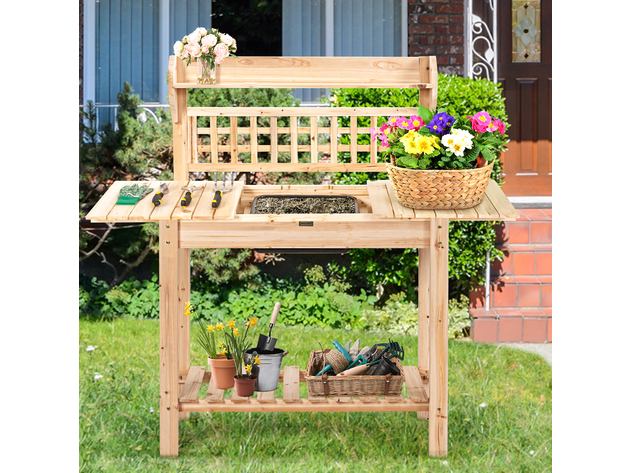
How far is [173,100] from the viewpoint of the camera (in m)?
3.72

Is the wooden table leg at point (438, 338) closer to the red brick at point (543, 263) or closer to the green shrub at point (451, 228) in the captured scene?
the green shrub at point (451, 228)

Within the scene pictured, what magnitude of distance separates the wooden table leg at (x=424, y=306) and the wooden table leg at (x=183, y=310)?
1.17 m

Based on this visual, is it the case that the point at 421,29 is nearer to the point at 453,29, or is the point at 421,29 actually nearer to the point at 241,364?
the point at 453,29

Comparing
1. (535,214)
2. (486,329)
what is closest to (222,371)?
(486,329)

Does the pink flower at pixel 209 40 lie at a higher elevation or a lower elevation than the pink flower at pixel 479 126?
higher

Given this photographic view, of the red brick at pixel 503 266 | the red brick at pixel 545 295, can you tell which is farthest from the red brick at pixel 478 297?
the red brick at pixel 545 295

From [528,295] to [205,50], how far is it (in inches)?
123

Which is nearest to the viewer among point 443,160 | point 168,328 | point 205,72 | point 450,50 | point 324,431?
point 443,160

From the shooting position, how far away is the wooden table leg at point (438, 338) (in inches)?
132

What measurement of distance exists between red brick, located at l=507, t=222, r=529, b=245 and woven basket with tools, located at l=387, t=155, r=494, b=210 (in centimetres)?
268

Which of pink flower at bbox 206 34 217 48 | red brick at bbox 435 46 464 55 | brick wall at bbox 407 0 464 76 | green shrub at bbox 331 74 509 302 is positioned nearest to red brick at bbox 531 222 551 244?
green shrub at bbox 331 74 509 302

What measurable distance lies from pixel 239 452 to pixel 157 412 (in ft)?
2.38

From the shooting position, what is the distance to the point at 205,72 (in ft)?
11.9

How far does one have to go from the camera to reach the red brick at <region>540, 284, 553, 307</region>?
218 inches
